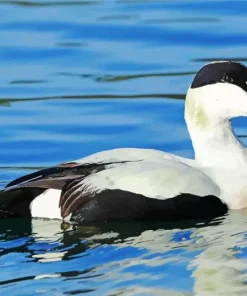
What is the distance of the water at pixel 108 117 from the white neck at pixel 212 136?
50 centimetres

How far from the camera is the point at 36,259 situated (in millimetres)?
7883

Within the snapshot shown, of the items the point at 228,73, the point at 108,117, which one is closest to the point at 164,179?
the point at 228,73

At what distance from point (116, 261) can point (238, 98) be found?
5.51 ft

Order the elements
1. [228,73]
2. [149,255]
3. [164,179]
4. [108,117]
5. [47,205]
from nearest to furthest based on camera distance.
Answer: [149,255], [164,179], [47,205], [228,73], [108,117]

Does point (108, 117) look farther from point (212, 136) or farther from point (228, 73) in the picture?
point (228, 73)

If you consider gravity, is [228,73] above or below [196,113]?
above

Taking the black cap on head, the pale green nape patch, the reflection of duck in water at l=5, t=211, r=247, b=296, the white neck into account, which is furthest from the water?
the black cap on head

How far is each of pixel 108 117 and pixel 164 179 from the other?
9.85 feet

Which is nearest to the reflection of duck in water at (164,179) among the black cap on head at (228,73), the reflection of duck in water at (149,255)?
the black cap on head at (228,73)

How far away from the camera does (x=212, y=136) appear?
8.97m

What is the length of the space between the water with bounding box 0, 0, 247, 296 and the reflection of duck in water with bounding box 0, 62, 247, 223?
0.10 metres

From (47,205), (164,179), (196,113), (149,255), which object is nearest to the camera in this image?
(149,255)

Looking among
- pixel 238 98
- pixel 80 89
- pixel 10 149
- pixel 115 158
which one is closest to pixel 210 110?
pixel 238 98

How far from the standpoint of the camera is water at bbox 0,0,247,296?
7.57 metres
